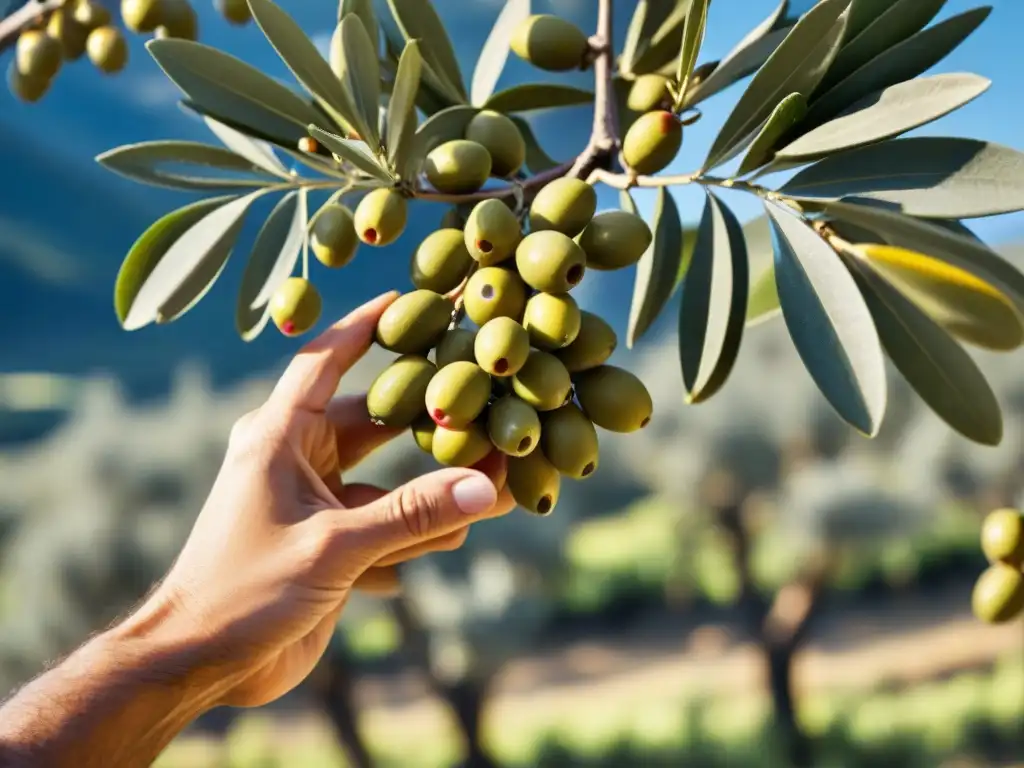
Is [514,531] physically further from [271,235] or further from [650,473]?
[271,235]

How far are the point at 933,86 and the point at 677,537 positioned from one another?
12.3ft

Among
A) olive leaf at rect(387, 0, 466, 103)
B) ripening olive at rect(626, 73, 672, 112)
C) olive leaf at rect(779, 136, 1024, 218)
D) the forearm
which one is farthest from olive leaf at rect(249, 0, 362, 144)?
the forearm

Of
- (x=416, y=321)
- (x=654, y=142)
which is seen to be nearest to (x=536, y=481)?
(x=416, y=321)

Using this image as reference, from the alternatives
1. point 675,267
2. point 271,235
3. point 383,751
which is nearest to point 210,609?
point 271,235

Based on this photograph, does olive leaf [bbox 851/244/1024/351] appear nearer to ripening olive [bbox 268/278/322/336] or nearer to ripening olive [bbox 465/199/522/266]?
ripening olive [bbox 465/199/522/266]

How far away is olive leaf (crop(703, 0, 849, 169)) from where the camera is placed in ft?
1.83

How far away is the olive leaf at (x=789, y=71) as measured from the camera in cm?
56

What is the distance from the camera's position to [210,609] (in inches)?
28.2

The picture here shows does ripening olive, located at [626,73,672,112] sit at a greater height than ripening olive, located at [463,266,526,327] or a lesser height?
greater

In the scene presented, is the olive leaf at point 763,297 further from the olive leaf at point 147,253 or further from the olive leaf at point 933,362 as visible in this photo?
the olive leaf at point 147,253

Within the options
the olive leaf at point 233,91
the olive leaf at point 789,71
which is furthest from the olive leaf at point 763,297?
the olive leaf at point 233,91

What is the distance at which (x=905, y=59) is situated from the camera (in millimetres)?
607

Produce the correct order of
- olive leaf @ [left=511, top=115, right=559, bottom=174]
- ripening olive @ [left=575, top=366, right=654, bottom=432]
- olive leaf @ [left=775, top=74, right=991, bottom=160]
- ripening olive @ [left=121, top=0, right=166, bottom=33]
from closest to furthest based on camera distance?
olive leaf @ [left=775, top=74, right=991, bottom=160] → ripening olive @ [left=575, top=366, right=654, bottom=432] → olive leaf @ [left=511, top=115, right=559, bottom=174] → ripening olive @ [left=121, top=0, right=166, bottom=33]

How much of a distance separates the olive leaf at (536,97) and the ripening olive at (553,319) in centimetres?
23
